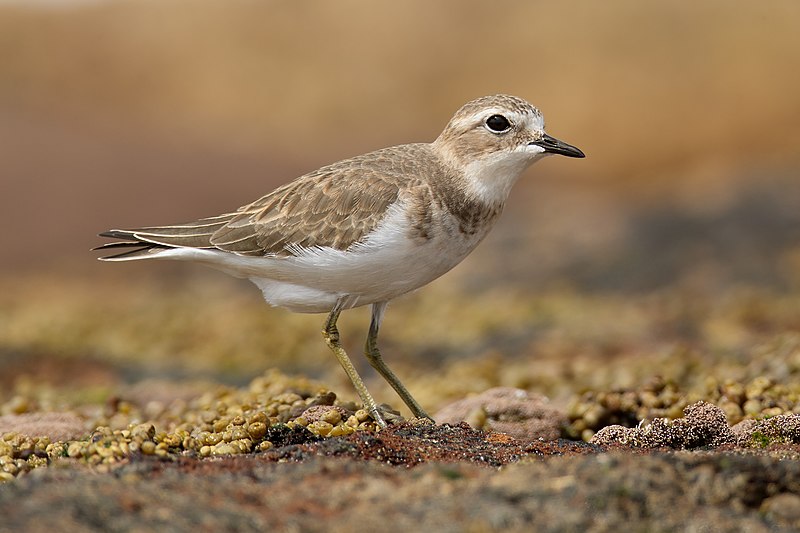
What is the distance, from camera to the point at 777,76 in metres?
38.7

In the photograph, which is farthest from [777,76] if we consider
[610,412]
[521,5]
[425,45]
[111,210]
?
[610,412]

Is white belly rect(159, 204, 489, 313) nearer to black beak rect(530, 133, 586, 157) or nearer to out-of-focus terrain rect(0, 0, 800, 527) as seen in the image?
black beak rect(530, 133, 586, 157)

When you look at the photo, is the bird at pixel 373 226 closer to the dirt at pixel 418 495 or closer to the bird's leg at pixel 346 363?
the bird's leg at pixel 346 363

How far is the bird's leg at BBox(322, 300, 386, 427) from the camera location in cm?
703

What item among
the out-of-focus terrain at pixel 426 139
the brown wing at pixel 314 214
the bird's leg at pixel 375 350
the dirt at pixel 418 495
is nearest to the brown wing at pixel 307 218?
the brown wing at pixel 314 214

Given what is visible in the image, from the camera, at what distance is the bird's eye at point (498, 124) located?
7.74 metres

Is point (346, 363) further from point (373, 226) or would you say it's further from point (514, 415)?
point (514, 415)

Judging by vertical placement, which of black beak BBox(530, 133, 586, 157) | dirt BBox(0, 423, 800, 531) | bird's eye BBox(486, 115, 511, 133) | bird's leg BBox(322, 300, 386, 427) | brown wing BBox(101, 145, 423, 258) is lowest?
dirt BBox(0, 423, 800, 531)

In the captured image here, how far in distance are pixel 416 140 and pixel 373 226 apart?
26.9 meters

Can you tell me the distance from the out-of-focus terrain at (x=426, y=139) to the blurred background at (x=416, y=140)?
0.29 feet

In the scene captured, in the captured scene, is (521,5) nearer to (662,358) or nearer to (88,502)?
(662,358)

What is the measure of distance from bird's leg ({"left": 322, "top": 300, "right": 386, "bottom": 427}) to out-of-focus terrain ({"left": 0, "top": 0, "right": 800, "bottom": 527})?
1.58 m

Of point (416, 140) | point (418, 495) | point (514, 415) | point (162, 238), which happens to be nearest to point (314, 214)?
point (162, 238)

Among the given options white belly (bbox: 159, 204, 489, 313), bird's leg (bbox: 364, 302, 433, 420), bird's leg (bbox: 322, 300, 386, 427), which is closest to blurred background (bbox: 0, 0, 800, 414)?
bird's leg (bbox: 364, 302, 433, 420)
